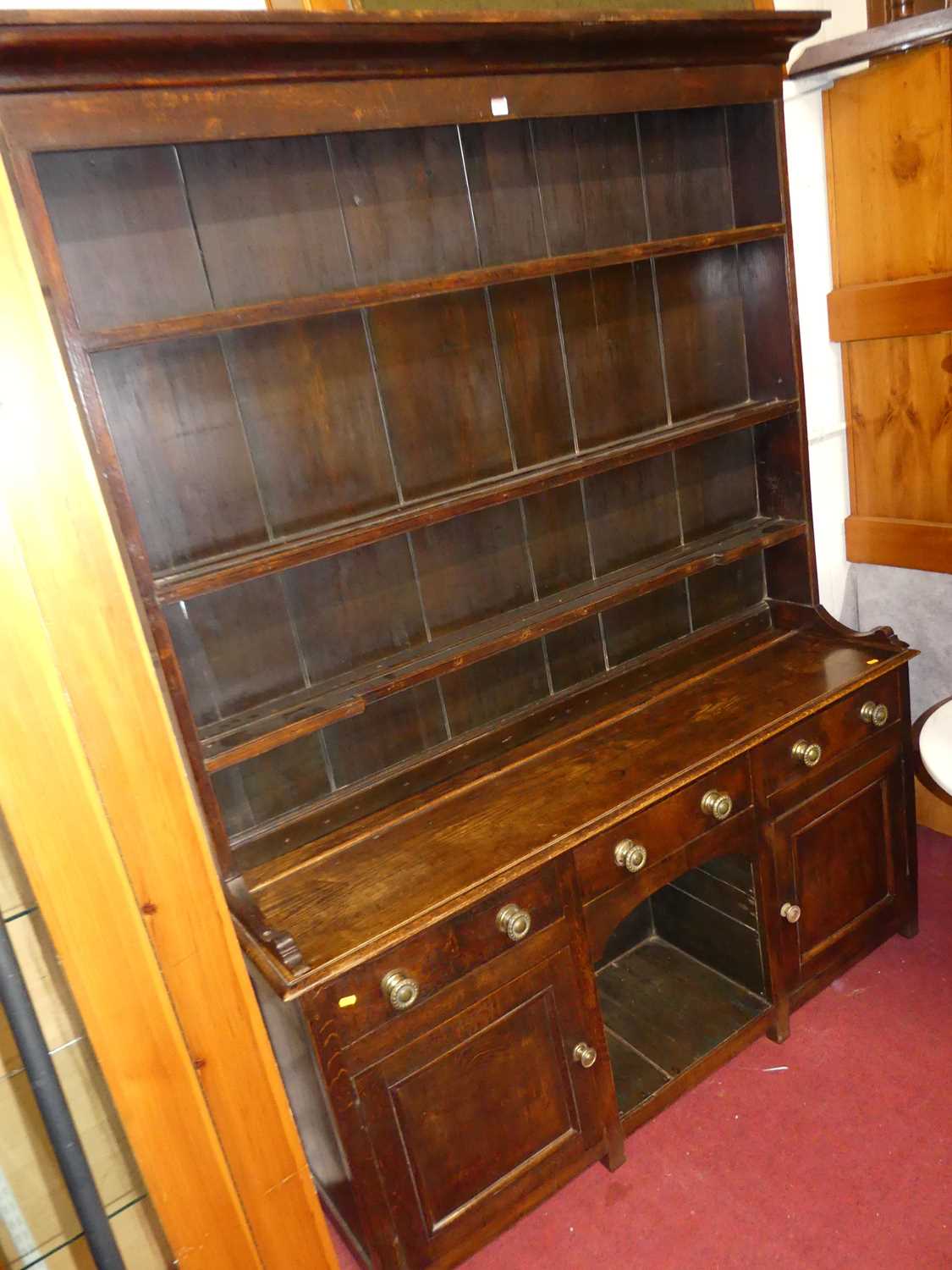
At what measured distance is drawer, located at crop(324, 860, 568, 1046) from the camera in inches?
60.5

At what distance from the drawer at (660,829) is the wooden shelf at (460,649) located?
414mm

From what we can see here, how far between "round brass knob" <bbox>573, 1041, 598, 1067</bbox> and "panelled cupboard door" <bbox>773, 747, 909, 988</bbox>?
57 centimetres

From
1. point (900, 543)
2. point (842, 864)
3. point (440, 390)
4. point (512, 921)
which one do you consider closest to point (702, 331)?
point (440, 390)

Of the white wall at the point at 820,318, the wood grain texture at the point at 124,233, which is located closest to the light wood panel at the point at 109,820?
the wood grain texture at the point at 124,233

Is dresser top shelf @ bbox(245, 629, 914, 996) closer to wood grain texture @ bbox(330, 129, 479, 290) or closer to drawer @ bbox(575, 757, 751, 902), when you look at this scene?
drawer @ bbox(575, 757, 751, 902)

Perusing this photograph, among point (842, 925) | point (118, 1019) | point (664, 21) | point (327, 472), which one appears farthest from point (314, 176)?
point (842, 925)

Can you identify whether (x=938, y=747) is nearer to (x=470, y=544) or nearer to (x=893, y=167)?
(x=470, y=544)

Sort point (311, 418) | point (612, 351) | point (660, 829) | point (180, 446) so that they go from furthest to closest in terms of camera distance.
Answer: point (612, 351)
point (660, 829)
point (311, 418)
point (180, 446)

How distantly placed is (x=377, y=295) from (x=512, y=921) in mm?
1114

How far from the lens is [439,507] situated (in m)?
1.77

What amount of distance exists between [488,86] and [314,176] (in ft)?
1.14

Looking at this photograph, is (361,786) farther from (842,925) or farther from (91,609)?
(842,925)

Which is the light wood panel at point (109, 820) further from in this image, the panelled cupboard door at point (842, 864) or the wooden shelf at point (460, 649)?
the panelled cupboard door at point (842, 864)

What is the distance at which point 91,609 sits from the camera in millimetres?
1045
